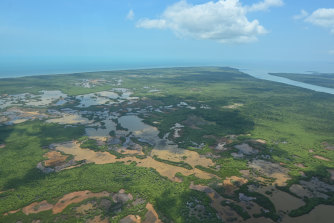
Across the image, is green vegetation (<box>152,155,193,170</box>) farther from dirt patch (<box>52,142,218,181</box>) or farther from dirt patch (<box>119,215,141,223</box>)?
dirt patch (<box>119,215,141,223</box>)

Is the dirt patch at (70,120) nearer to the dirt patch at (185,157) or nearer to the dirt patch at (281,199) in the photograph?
the dirt patch at (185,157)

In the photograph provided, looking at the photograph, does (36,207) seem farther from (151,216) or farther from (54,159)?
(151,216)

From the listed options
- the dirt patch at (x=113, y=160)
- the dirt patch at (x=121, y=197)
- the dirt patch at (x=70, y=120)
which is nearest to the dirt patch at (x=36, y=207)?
the dirt patch at (x=121, y=197)

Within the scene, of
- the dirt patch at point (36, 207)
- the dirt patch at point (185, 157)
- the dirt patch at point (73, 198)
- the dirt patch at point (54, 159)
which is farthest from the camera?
the dirt patch at point (185, 157)

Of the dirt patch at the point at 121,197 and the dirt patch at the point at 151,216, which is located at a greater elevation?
the dirt patch at the point at 121,197

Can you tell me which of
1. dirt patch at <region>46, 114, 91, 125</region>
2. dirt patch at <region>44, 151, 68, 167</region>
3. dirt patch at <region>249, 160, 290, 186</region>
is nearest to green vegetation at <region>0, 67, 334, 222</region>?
dirt patch at <region>249, 160, 290, 186</region>
